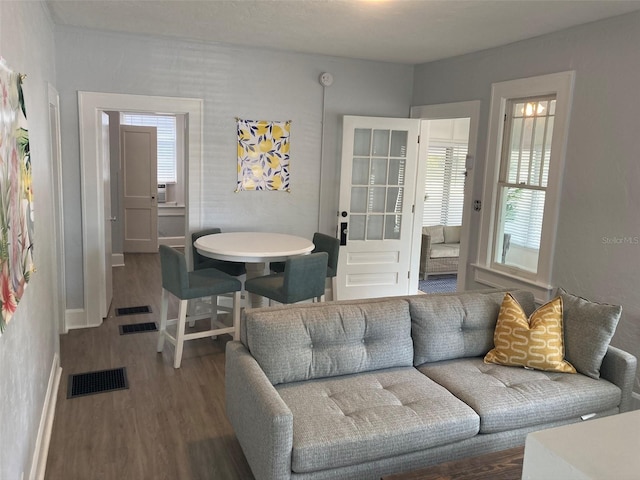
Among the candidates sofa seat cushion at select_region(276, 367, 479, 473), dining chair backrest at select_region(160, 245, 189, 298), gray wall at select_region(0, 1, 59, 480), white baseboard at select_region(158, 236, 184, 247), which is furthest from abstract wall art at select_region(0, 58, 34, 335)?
white baseboard at select_region(158, 236, 184, 247)

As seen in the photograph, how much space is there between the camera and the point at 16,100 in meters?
1.81

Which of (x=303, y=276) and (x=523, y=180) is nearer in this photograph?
(x=303, y=276)

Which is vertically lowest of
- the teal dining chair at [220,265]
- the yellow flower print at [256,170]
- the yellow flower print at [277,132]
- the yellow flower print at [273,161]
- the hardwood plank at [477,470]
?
the hardwood plank at [477,470]

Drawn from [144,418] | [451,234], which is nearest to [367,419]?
[144,418]

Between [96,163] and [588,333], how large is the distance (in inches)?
152

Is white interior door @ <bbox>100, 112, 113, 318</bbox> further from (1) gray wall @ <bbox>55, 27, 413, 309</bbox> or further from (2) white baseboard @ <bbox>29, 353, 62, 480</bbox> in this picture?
(2) white baseboard @ <bbox>29, 353, 62, 480</bbox>

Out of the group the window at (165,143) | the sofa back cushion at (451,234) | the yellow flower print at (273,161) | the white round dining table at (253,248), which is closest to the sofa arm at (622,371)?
the white round dining table at (253,248)

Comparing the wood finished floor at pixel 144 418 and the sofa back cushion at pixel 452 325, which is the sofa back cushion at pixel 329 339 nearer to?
the sofa back cushion at pixel 452 325

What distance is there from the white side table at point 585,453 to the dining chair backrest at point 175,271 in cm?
289

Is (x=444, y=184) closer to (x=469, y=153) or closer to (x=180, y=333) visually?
(x=469, y=153)

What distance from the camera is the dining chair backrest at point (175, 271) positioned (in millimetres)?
3639

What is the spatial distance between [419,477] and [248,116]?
3.69 metres

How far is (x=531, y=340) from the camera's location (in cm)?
282

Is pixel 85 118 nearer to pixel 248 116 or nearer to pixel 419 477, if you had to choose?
pixel 248 116
